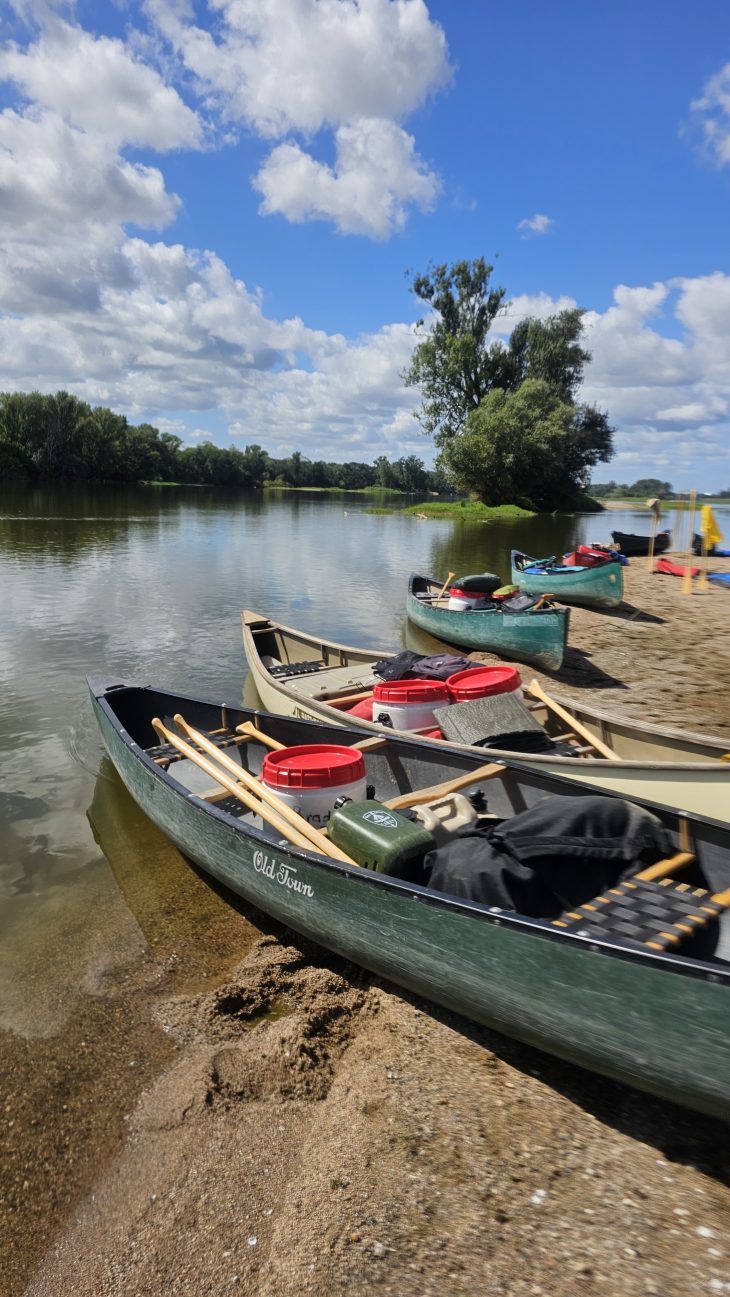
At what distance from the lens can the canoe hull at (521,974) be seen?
3012mm

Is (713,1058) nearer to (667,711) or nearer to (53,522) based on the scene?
(667,711)

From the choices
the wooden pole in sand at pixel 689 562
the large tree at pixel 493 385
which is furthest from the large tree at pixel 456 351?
the wooden pole in sand at pixel 689 562

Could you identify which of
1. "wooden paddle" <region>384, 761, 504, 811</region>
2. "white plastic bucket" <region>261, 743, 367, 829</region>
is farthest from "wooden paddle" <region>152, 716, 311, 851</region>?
"wooden paddle" <region>384, 761, 504, 811</region>

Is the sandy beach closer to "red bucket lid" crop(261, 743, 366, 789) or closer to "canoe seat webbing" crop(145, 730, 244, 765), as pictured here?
"red bucket lid" crop(261, 743, 366, 789)

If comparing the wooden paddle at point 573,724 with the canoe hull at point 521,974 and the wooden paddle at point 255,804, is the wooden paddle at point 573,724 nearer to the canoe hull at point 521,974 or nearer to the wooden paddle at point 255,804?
the wooden paddle at point 255,804

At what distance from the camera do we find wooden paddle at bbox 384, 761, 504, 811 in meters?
5.43

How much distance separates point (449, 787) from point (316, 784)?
3.69 feet

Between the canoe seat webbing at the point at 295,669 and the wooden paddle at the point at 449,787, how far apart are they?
18.0ft

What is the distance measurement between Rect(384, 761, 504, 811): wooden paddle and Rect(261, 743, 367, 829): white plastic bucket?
1.29 feet

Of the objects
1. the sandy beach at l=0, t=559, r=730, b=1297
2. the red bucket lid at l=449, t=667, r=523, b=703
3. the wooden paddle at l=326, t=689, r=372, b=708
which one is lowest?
the sandy beach at l=0, t=559, r=730, b=1297

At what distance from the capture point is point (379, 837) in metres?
4.49

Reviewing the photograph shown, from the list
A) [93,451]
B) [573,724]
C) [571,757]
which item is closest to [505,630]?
[573,724]

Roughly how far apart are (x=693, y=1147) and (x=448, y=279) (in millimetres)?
66373

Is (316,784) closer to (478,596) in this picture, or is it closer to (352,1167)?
(352,1167)
